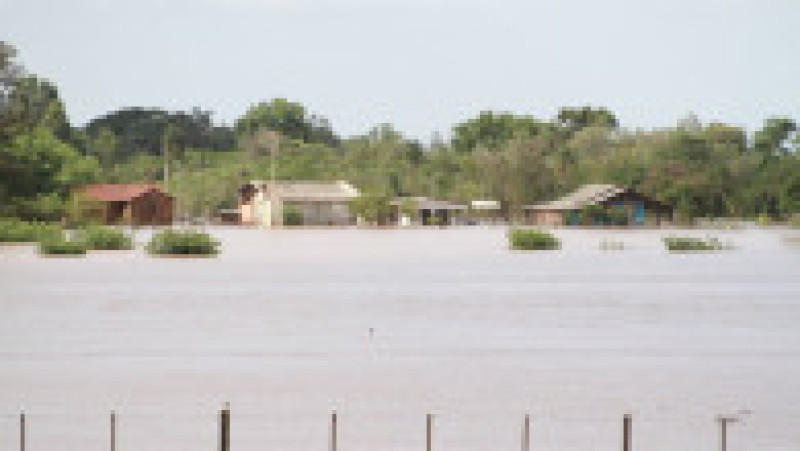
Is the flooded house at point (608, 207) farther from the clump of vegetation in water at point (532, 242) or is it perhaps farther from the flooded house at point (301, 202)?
the clump of vegetation in water at point (532, 242)

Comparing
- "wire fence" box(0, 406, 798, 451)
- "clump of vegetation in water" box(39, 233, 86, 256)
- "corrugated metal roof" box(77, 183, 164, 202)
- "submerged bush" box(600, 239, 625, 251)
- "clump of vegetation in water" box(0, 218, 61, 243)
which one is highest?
"corrugated metal roof" box(77, 183, 164, 202)

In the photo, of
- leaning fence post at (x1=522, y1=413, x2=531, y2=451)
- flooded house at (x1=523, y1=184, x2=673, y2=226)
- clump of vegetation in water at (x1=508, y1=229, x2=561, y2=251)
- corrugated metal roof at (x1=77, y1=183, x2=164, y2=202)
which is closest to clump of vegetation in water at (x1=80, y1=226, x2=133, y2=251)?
clump of vegetation in water at (x1=508, y1=229, x2=561, y2=251)

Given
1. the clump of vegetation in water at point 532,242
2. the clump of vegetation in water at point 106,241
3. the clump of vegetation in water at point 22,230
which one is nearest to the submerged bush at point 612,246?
the clump of vegetation in water at point 532,242

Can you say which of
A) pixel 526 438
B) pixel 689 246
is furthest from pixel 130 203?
pixel 526 438

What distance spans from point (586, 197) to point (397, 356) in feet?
251

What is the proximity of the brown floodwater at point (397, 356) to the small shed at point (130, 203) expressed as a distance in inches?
1750

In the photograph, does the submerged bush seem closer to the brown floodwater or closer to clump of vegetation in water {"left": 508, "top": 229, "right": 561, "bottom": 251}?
clump of vegetation in water {"left": 508, "top": 229, "right": 561, "bottom": 251}

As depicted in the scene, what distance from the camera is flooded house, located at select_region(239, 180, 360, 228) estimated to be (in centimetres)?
10194

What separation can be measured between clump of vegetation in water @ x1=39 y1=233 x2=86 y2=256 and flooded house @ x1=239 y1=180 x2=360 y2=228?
42.5m

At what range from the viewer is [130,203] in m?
94.7

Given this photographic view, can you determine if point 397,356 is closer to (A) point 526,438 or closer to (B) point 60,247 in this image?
(A) point 526,438

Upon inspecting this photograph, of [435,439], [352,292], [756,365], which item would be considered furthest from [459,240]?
[435,439]

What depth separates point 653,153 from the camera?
10694cm

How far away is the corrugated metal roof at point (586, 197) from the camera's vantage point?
325ft
